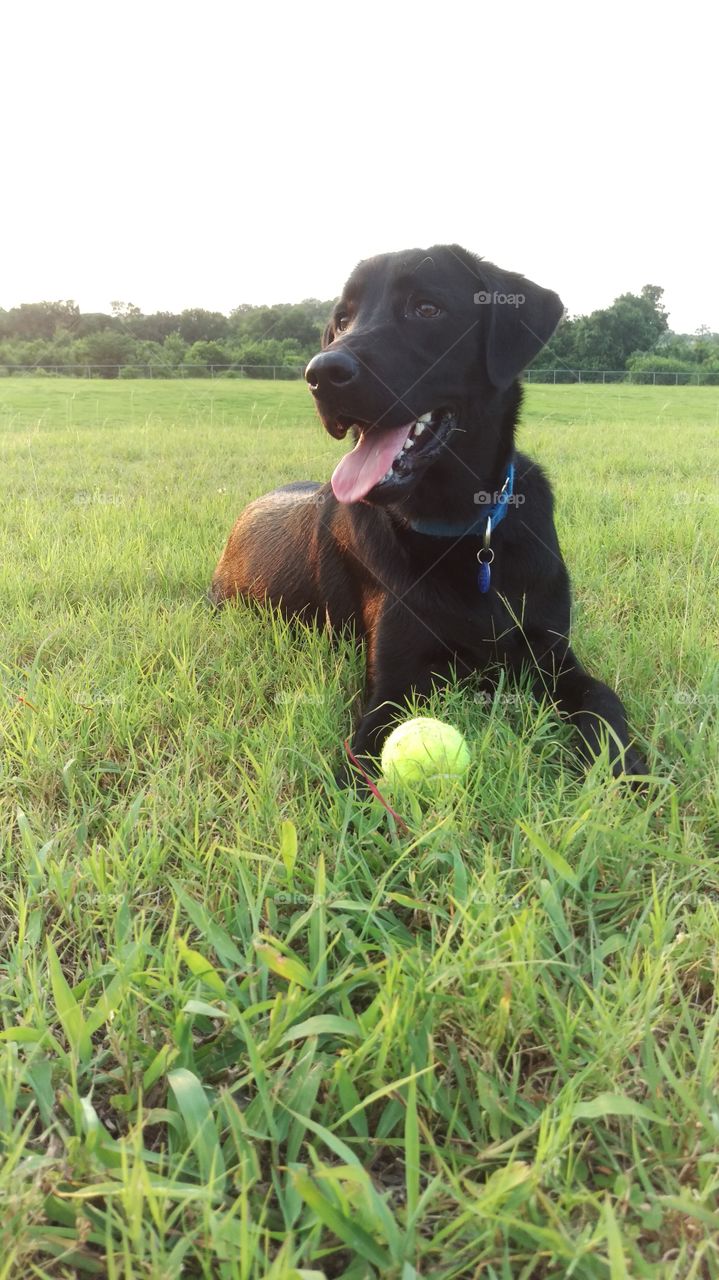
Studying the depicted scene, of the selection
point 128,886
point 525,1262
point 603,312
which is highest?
point 603,312

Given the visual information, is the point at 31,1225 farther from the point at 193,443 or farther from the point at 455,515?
the point at 193,443

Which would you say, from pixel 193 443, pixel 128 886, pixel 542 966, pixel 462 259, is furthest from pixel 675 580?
pixel 193 443

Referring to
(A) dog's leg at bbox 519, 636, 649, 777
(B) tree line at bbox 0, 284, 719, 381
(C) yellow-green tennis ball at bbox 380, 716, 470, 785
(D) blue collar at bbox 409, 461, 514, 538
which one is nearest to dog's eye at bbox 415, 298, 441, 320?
(D) blue collar at bbox 409, 461, 514, 538

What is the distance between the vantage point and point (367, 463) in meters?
2.35

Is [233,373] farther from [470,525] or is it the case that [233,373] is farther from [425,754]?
[425,754]

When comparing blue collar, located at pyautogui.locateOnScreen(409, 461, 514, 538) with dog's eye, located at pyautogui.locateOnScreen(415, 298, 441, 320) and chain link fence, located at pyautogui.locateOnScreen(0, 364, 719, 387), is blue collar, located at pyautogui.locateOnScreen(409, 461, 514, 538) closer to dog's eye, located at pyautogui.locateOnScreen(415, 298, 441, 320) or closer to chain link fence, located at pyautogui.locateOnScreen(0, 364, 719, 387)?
dog's eye, located at pyautogui.locateOnScreen(415, 298, 441, 320)

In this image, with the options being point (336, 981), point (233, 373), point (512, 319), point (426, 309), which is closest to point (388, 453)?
point (426, 309)

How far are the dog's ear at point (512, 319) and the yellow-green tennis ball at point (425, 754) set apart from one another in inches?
48.2

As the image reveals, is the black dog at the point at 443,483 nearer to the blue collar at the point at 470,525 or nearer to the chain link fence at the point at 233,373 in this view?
the blue collar at the point at 470,525

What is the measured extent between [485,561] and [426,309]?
850mm

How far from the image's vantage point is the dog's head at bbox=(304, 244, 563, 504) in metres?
2.26

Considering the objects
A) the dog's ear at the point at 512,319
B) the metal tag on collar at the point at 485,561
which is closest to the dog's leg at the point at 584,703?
the metal tag on collar at the point at 485,561

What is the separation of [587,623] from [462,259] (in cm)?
139

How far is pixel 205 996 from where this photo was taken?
1.22m
